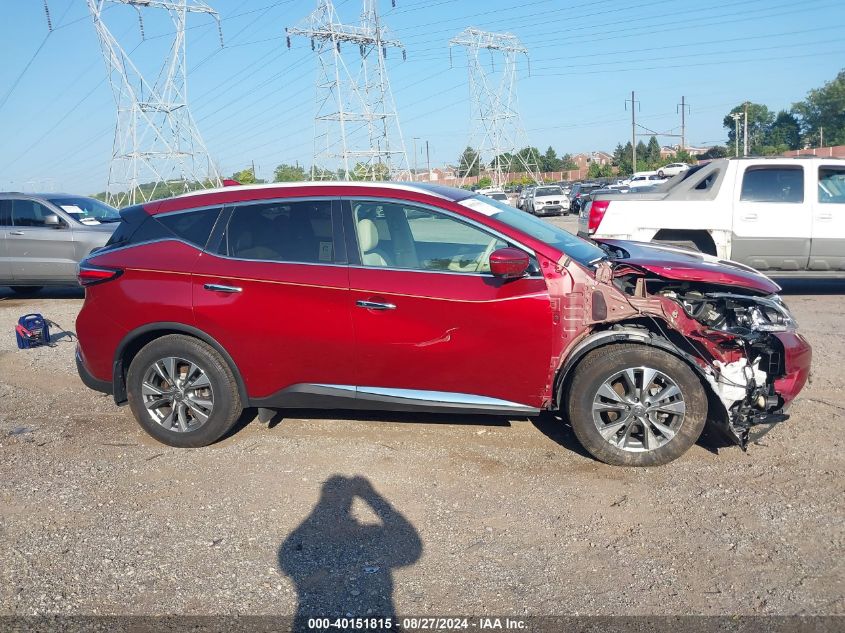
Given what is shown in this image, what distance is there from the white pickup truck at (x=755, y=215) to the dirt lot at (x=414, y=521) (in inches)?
157

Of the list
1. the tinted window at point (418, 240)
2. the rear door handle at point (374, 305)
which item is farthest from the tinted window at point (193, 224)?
the rear door handle at point (374, 305)

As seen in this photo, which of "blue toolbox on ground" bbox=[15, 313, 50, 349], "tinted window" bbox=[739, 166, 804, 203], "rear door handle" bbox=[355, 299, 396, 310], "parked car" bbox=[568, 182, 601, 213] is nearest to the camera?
"rear door handle" bbox=[355, 299, 396, 310]

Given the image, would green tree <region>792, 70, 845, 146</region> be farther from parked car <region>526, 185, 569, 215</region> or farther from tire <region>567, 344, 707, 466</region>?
tire <region>567, 344, 707, 466</region>

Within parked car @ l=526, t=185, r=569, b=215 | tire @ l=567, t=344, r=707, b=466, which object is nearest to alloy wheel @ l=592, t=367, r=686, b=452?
tire @ l=567, t=344, r=707, b=466

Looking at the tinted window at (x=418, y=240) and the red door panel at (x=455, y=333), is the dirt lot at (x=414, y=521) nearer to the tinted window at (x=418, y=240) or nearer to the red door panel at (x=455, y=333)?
the red door panel at (x=455, y=333)

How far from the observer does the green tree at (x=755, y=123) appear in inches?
3285

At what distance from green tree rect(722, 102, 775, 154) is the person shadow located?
8623 cm

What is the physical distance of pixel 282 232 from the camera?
5.07 metres

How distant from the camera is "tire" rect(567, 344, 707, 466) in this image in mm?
4516

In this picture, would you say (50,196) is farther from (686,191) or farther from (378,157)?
(378,157)

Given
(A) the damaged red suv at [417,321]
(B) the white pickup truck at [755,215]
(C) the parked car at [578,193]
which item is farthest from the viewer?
(C) the parked car at [578,193]

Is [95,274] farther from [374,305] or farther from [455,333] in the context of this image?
[455,333]

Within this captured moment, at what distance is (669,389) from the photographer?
453 cm

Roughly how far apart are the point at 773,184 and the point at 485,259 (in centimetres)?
645
